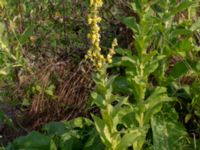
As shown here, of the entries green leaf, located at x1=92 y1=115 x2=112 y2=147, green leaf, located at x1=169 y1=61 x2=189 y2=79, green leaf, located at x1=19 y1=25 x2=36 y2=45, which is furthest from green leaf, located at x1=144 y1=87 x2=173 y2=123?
green leaf, located at x1=19 y1=25 x2=36 y2=45

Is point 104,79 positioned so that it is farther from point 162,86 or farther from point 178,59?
point 178,59

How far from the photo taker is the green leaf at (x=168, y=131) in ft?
11.7

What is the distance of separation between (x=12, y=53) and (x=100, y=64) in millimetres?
1710

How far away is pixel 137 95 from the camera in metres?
3.55

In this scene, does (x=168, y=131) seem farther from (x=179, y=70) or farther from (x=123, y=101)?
(x=123, y=101)

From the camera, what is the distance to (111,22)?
464 cm

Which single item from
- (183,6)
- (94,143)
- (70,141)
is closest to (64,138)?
(70,141)

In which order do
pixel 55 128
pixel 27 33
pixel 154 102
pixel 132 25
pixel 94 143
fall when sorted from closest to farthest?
pixel 154 102
pixel 94 143
pixel 132 25
pixel 55 128
pixel 27 33

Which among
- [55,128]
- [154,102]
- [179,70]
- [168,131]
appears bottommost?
[168,131]

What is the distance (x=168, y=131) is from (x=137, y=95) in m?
0.34

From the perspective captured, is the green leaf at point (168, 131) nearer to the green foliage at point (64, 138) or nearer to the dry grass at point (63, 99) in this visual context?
the green foliage at point (64, 138)

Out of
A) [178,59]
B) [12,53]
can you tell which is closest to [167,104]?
[178,59]

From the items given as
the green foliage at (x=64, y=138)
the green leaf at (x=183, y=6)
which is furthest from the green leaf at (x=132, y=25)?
the green foliage at (x=64, y=138)

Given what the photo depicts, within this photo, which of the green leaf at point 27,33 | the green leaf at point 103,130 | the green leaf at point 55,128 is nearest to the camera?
the green leaf at point 103,130
